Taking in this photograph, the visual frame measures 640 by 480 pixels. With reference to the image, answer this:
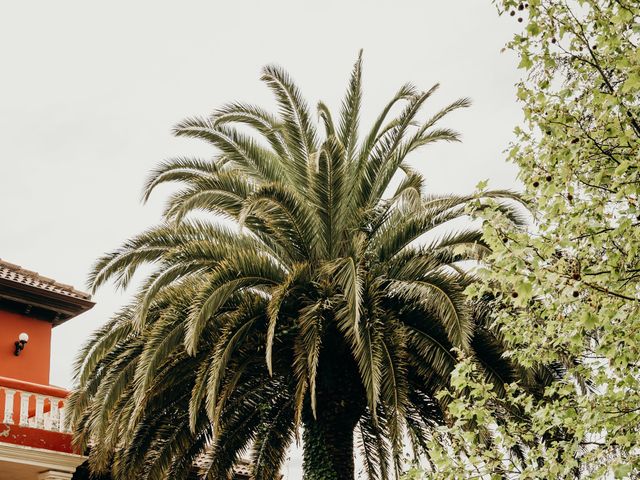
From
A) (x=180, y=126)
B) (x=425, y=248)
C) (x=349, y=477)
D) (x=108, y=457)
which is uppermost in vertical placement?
(x=180, y=126)

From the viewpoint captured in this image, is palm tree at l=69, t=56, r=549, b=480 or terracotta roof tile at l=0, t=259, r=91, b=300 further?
terracotta roof tile at l=0, t=259, r=91, b=300

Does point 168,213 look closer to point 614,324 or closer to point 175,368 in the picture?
point 175,368

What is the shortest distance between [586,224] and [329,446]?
22.2 feet

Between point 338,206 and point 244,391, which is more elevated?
point 338,206

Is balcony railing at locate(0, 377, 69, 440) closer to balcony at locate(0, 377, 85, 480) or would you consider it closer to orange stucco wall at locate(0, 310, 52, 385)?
balcony at locate(0, 377, 85, 480)

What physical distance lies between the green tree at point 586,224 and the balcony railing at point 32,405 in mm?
7207

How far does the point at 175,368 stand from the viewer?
12953 mm

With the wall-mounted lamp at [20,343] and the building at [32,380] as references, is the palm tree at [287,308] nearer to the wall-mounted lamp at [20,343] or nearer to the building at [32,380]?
the building at [32,380]

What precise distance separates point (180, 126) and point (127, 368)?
13.7ft

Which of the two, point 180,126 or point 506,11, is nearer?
point 506,11

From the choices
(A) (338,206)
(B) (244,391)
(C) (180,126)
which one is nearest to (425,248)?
(A) (338,206)

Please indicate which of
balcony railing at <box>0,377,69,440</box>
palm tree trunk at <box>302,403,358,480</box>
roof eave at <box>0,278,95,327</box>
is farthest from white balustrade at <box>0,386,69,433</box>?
roof eave at <box>0,278,95,327</box>

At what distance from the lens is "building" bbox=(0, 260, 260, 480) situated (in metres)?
12.8

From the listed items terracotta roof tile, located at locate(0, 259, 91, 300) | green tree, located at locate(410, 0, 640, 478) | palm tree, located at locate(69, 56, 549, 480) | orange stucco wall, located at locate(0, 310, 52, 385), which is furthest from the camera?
terracotta roof tile, located at locate(0, 259, 91, 300)
